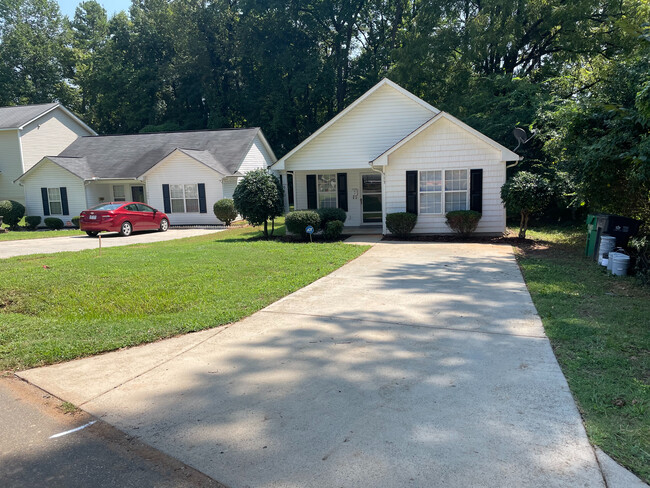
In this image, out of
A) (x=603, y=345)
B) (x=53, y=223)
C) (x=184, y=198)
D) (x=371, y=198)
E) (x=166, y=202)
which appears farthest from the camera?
Answer: (x=53, y=223)

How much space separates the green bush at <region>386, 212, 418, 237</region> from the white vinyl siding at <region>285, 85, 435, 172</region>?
298 centimetres

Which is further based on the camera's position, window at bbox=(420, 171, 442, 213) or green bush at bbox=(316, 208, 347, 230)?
green bush at bbox=(316, 208, 347, 230)

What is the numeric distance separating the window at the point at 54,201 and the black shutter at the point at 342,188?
16389 millimetres

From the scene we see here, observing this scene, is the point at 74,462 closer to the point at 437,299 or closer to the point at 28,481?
the point at 28,481

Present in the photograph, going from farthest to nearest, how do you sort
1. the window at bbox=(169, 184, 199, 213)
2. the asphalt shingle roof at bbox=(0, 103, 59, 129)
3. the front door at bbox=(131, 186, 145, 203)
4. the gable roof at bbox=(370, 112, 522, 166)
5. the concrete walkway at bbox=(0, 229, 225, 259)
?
the asphalt shingle roof at bbox=(0, 103, 59, 129) → the front door at bbox=(131, 186, 145, 203) → the window at bbox=(169, 184, 199, 213) → the gable roof at bbox=(370, 112, 522, 166) → the concrete walkway at bbox=(0, 229, 225, 259)

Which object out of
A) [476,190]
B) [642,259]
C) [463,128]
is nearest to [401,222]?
[476,190]

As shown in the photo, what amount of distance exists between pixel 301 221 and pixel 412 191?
160 inches

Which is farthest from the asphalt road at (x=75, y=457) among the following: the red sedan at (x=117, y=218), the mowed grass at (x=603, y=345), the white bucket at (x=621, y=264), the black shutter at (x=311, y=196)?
the red sedan at (x=117, y=218)

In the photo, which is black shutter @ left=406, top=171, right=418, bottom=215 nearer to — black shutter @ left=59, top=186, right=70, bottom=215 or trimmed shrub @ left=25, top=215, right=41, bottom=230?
black shutter @ left=59, top=186, right=70, bottom=215

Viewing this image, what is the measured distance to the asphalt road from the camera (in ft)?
9.45

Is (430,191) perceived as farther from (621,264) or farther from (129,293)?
(129,293)

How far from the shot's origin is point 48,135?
2905 cm

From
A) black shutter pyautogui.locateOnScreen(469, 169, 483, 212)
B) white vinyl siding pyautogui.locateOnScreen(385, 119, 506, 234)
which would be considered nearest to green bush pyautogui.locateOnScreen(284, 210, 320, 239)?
white vinyl siding pyautogui.locateOnScreen(385, 119, 506, 234)

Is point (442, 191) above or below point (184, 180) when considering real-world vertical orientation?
below
